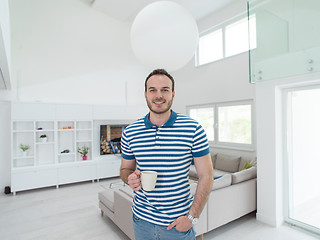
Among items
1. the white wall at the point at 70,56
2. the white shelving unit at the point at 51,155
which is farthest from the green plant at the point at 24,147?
the white wall at the point at 70,56

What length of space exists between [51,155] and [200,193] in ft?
15.7

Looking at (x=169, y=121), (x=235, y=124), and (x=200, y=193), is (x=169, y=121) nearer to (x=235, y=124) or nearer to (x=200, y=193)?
(x=200, y=193)

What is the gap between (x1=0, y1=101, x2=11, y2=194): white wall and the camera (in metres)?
4.51

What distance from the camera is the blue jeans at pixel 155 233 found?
1075mm

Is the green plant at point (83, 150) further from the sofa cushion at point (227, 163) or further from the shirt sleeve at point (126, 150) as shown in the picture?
the shirt sleeve at point (126, 150)

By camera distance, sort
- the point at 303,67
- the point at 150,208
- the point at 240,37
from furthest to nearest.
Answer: the point at 240,37 < the point at 303,67 < the point at 150,208

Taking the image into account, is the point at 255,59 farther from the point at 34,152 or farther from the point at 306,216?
the point at 34,152

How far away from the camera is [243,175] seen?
2.96 meters

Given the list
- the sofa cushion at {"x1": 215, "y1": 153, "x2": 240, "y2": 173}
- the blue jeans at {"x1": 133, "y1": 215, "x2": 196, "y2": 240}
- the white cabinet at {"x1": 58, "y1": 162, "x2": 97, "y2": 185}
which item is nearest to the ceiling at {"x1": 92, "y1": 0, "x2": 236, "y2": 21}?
the sofa cushion at {"x1": 215, "y1": 153, "x2": 240, "y2": 173}

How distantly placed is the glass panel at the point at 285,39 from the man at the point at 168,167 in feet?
6.77

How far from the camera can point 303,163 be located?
275 centimetres

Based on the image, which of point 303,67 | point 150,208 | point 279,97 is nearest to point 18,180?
point 150,208

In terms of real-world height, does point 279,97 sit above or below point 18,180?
above

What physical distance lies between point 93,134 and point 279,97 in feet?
14.3
